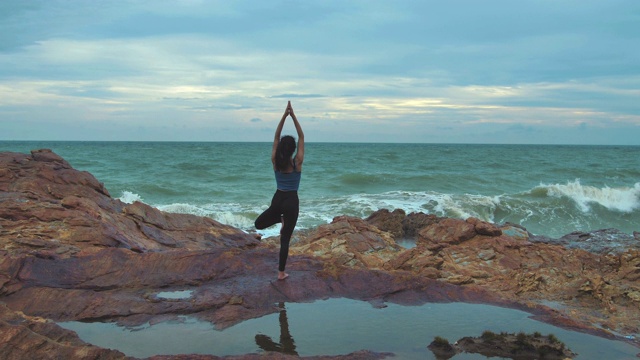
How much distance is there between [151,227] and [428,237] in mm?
4961

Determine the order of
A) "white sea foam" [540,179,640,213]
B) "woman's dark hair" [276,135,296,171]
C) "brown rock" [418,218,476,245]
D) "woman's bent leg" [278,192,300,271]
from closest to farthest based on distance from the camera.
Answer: "woman's dark hair" [276,135,296,171]
"woman's bent leg" [278,192,300,271]
"brown rock" [418,218,476,245]
"white sea foam" [540,179,640,213]

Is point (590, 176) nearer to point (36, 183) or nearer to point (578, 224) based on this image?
point (578, 224)

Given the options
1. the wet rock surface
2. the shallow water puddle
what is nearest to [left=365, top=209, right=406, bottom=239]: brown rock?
the shallow water puddle

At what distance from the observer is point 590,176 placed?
1462 inches

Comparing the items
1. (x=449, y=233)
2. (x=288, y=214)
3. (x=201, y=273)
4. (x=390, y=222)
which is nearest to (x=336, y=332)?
(x=288, y=214)

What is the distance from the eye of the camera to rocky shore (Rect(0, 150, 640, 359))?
16.3 feet

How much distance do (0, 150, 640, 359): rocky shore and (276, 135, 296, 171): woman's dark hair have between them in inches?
50.8

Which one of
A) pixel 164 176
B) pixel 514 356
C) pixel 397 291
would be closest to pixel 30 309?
pixel 397 291

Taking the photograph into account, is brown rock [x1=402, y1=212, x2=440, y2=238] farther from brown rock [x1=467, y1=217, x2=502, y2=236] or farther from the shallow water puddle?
the shallow water puddle

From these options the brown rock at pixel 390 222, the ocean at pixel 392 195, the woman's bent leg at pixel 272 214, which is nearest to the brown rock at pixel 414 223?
the brown rock at pixel 390 222

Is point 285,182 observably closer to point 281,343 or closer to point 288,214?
point 288,214

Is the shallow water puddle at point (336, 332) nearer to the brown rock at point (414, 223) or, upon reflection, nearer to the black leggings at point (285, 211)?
the black leggings at point (285, 211)

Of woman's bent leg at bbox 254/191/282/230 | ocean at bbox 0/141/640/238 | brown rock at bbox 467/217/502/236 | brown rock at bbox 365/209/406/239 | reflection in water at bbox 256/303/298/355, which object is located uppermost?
woman's bent leg at bbox 254/191/282/230

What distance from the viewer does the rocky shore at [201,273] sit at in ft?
16.3
